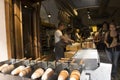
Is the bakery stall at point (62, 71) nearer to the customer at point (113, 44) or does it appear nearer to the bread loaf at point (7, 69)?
the bread loaf at point (7, 69)

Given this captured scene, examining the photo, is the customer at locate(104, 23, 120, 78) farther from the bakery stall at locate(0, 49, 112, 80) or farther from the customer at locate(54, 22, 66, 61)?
the bakery stall at locate(0, 49, 112, 80)

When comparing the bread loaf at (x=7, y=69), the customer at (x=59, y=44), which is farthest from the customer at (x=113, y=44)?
the bread loaf at (x=7, y=69)

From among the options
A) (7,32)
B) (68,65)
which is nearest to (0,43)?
(7,32)

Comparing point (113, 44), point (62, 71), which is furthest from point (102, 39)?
point (62, 71)

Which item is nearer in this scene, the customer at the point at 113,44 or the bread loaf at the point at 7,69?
the bread loaf at the point at 7,69

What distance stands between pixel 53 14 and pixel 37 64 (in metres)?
4.65

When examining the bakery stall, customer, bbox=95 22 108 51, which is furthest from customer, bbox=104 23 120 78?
the bakery stall

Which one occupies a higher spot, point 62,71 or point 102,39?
point 102,39

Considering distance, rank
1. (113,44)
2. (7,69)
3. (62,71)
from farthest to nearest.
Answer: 1. (113,44)
2. (7,69)
3. (62,71)

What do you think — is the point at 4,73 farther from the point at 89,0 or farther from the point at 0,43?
the point at 89,0

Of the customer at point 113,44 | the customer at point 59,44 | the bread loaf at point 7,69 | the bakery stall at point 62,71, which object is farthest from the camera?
the customer at point 59,44

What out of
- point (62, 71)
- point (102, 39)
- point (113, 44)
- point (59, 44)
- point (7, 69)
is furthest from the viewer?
point (102, 39)

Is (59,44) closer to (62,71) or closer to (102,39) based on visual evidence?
(102,39)

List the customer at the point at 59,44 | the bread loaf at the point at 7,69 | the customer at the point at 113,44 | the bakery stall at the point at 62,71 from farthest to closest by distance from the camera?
the customer at the point at 59,44 < the customer at the point at 113,44 < the bread loaf at the point at 7,69 < the bakery stall at the point at 62,71
